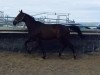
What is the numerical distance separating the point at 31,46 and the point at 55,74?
5396mm

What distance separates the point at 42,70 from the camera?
1486 cm

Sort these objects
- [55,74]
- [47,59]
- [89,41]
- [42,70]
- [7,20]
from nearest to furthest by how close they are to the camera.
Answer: [55,74]
[42,70]
[47,59]
[89,41]
[7,20]

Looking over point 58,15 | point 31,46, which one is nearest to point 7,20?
point 58,15

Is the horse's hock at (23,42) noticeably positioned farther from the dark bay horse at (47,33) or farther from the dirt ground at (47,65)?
the dark bay horse at (47,33)

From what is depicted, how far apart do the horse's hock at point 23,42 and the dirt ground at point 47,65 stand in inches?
17.3

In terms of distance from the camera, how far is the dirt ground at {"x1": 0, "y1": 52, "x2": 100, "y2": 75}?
47.4 ft

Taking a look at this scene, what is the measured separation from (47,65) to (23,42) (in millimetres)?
3452

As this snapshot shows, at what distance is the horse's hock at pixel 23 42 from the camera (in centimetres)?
1923

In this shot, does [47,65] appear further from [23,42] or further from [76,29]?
[76,29]

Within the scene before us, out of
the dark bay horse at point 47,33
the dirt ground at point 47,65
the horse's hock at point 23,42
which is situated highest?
the dark bay horse at point 47,33

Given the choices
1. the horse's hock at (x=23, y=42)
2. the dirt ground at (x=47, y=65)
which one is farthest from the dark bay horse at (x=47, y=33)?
the dirt ground at (x=47, y=65)

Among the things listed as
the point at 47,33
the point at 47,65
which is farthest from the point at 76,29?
the point at 47,65

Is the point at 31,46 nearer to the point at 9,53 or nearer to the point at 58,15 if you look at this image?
the point at 9,53

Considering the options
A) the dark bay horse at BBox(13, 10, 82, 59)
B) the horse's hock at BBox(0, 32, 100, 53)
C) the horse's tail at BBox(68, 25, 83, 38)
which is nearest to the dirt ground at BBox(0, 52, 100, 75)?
the horse's hock at BBox(0, 32, 100, 53)
